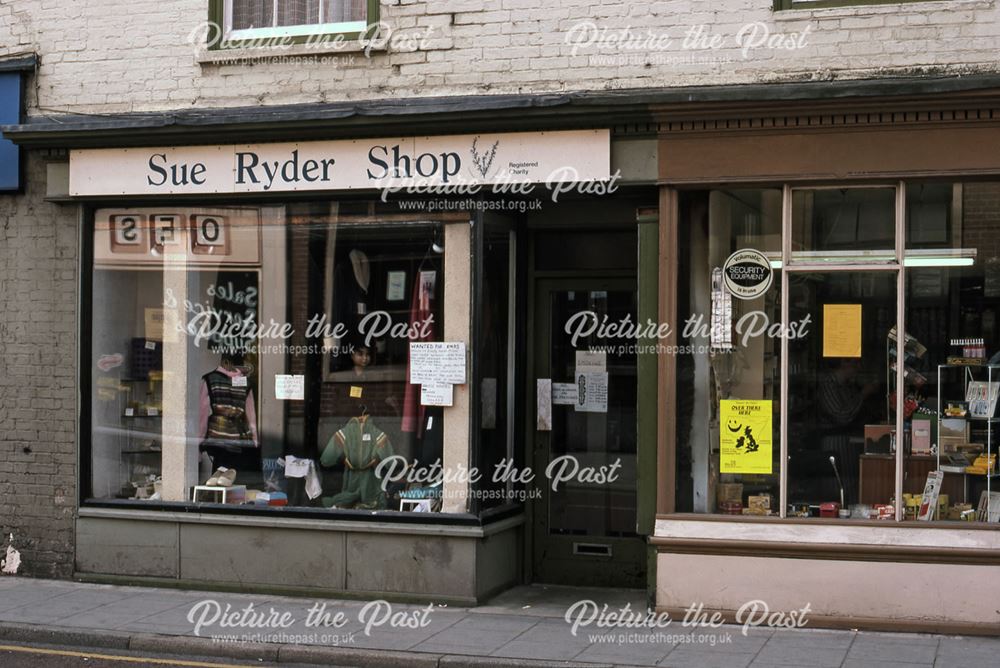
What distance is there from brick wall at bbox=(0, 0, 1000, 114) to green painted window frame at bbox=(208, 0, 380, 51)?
Answer: 88 millimetres

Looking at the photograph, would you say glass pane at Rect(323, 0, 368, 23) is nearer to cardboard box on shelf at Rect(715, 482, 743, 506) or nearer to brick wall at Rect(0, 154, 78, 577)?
brick wall at Rect(0, 154, 78, 577)

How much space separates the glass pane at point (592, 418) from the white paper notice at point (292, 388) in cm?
→ 221

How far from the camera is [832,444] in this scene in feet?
30.3

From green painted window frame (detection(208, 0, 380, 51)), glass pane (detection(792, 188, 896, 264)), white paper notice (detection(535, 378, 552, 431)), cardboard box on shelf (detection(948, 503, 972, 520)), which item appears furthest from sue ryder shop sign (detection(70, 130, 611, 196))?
cardboard box on shelf (detection(948, 503, 972, 520))

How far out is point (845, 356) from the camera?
Result: 9219 mm

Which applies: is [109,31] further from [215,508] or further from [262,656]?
[262,656]

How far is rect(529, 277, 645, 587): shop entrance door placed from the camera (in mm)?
10625

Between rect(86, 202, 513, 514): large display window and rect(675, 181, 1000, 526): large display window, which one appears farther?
rect(86, 202, 513, 514): large display window

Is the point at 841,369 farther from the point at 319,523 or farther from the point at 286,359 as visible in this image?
the point at 286,359

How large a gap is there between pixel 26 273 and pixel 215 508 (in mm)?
2833

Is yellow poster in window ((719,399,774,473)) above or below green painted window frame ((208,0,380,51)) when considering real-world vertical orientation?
below

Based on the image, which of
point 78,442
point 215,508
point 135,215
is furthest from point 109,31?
point 215,508

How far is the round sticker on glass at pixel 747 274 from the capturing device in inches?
370

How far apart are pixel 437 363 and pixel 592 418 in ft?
5.17
